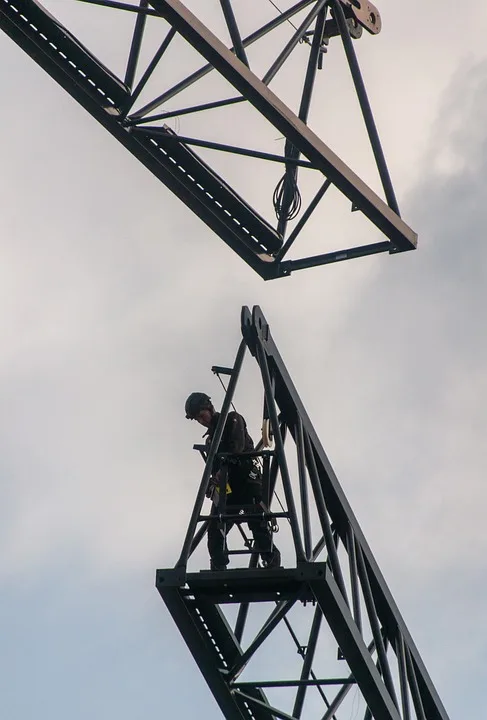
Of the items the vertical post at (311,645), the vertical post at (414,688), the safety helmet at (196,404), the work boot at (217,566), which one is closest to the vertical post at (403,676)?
the vertical post at (414,688)

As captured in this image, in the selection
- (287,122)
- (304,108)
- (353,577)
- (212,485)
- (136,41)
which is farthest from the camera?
(353,577)

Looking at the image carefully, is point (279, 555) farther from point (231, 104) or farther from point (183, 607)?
point (231, 104)

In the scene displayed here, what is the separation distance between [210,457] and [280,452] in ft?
2.55

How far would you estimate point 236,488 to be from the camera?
1947 cm

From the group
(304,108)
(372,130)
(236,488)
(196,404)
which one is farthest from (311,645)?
(304,108)

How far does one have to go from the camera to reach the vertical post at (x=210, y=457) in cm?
1869

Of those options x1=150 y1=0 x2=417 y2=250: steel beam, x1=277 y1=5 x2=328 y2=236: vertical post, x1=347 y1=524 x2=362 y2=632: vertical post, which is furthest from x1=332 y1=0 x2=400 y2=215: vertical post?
x1=347 y1=524 x2=362 y2=632: vertical post

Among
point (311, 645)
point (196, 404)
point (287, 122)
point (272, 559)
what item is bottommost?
point (311, 645)

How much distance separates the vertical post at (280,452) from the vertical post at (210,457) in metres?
0.24

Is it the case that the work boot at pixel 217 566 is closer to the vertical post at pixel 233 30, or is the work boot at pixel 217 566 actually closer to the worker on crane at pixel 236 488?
the worker on crane at pixel 236 488

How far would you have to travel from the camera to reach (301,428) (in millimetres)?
20078

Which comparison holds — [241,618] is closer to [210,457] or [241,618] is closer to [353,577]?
[353,577]

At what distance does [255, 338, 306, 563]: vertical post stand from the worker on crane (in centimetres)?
39

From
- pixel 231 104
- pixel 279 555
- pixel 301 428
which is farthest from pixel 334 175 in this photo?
pixel 279 555
